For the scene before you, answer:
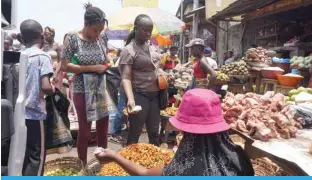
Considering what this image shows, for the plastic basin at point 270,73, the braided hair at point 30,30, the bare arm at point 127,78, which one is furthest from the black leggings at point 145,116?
the plastic basin at point 270,73

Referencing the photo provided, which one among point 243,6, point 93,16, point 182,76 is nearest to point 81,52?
point 93,16

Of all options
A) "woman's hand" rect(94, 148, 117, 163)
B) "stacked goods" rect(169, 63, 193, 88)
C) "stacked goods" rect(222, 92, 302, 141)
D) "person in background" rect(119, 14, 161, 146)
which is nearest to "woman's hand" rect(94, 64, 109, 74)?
"person in background" rect(119, 14, 161, 146)

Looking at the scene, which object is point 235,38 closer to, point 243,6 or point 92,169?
point 243,6

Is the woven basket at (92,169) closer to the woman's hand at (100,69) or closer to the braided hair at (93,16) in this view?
the woman's hand at (100,69)

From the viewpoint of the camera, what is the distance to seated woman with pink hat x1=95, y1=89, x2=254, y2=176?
1724 mm

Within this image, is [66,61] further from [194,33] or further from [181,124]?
[194,33]

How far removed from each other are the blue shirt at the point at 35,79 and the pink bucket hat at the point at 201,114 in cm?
176

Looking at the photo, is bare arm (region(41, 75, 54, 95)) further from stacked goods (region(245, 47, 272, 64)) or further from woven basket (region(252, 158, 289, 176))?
stacked goods (region(245, 47, 272, 64))

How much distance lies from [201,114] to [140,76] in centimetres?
183

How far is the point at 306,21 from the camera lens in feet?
31.1

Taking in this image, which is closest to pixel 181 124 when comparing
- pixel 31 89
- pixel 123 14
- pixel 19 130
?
pixel 19 130

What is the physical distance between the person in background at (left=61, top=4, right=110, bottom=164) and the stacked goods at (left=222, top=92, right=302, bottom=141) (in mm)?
1434

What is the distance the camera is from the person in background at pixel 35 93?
118 inches

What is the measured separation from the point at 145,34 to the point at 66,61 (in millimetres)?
899
